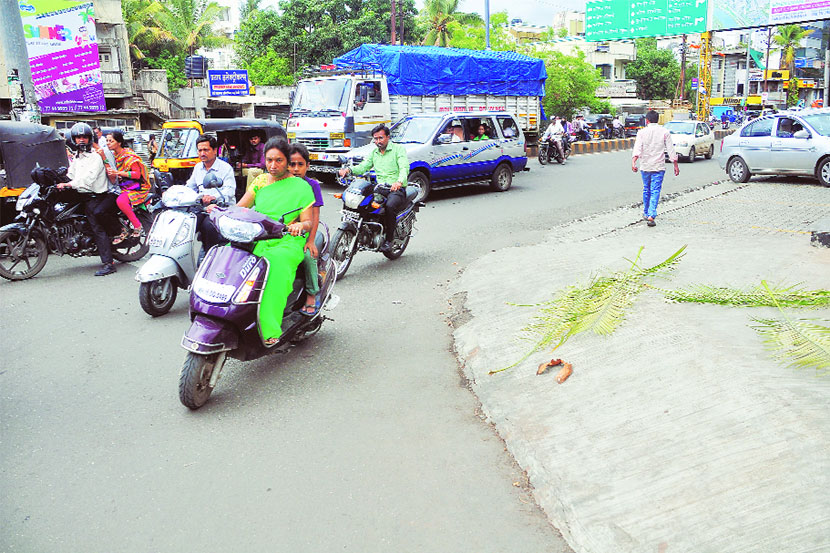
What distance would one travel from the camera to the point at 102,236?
8.23 m

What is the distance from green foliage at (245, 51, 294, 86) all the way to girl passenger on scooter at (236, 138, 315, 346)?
36.2 m

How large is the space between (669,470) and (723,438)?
1.04ft

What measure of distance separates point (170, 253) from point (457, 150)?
9.12 metres

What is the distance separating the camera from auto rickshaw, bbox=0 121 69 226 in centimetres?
945

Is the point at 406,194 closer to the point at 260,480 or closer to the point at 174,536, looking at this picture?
the point at 260,480

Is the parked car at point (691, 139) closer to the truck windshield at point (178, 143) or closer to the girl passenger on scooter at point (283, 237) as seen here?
the truck windshield at point (178, 143)

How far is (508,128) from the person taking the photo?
16.0 m

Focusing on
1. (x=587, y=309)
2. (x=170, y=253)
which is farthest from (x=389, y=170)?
(x=587, y=309)

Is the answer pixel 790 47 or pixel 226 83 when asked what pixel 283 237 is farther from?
pixel 790 47

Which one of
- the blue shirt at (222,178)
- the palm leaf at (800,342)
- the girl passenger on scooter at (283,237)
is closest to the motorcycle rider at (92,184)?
the blue shirt at (222,178)

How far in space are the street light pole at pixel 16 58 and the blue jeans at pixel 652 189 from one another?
10.2 meters

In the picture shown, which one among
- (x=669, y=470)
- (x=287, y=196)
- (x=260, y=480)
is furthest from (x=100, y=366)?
(x=669, y=470)

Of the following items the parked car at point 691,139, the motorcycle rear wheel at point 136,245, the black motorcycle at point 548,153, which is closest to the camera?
the motorcycle rear wheel at point 136,245

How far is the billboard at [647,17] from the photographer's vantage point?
29812mm
